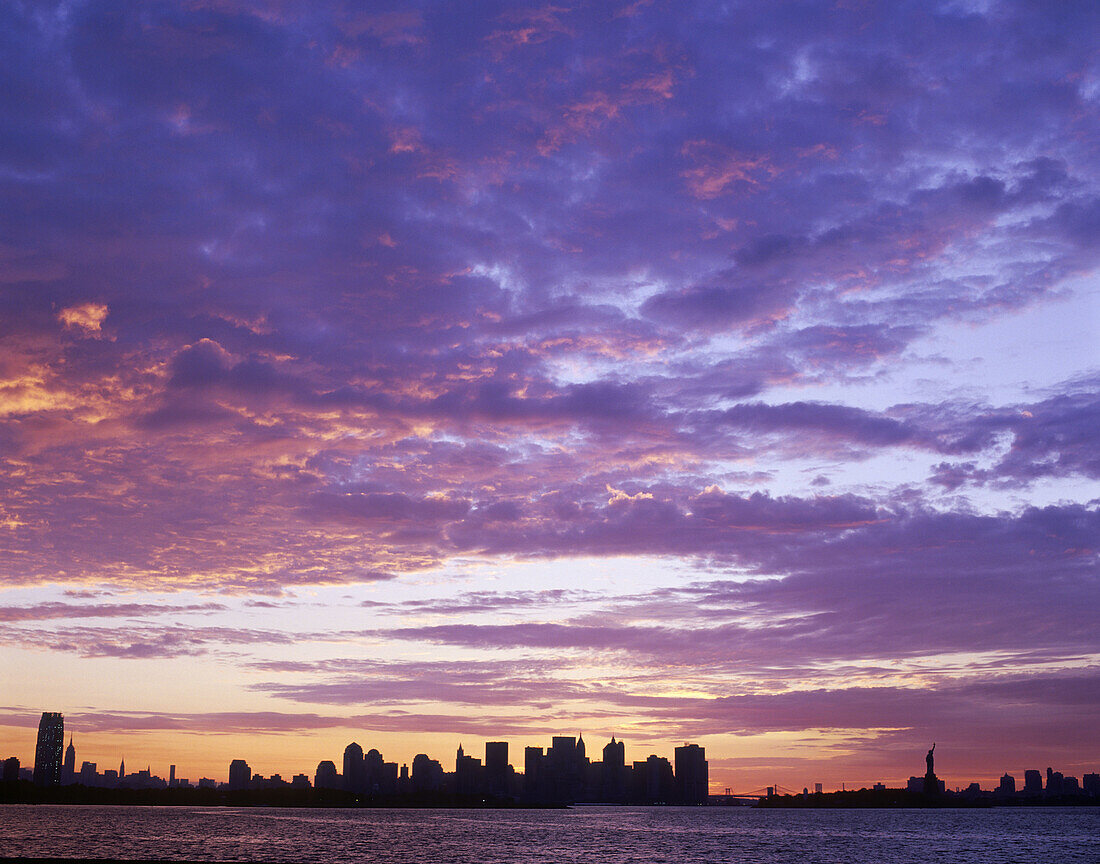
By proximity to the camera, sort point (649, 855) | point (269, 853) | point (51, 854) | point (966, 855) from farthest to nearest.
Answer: point (966, 855), point (649, 855), point (269, 853), point (51, 854)

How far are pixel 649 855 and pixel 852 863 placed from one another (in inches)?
1414

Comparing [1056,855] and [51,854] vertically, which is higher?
[51,854]

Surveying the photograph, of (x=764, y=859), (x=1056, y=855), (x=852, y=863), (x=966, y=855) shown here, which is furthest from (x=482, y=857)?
(x=1056, y=855)

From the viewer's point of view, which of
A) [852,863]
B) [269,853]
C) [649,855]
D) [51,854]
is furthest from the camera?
[649,855]

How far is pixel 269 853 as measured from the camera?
15562 centimetres

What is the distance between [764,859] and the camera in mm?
173125

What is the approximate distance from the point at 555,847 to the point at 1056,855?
100996 millimetres

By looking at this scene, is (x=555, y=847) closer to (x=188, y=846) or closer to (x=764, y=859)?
(x=764, y=859)

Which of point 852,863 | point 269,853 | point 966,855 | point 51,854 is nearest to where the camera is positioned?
point 51,854

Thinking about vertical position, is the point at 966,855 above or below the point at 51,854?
below

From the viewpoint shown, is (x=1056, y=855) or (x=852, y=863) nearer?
(x=852, y=863)

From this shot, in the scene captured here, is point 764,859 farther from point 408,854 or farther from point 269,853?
point 269,853

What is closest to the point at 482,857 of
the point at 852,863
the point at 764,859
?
the point at 764,859

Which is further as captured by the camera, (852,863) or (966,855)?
(966,855)
